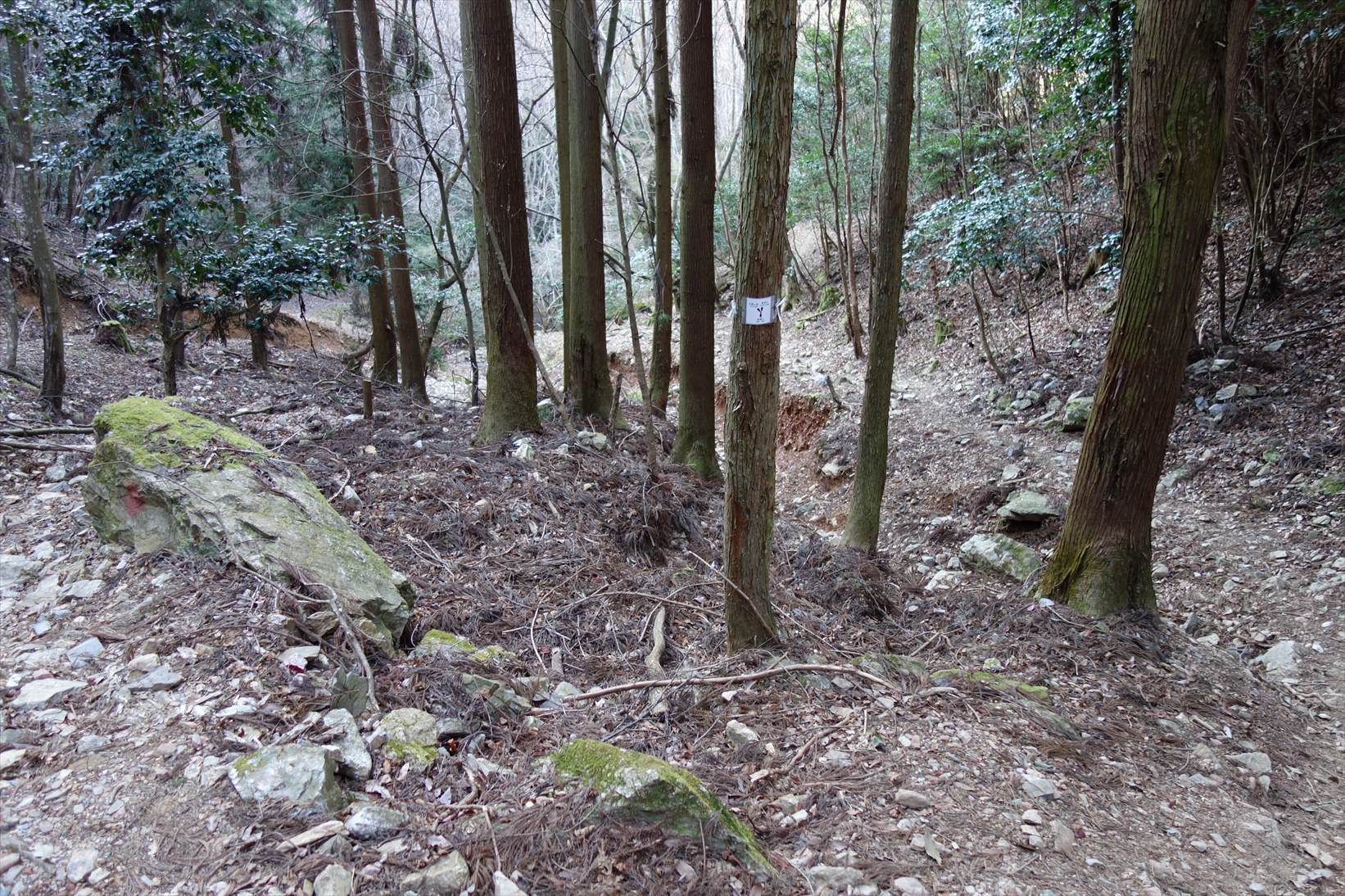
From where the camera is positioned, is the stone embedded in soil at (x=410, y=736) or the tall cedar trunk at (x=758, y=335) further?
the tall cedar trunk at (x=758, y=335)

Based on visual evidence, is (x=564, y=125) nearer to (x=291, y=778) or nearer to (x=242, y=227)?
(x=242, y=227)

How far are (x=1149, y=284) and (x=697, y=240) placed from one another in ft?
13.1

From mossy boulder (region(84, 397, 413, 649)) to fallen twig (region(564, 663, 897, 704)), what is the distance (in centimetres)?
100

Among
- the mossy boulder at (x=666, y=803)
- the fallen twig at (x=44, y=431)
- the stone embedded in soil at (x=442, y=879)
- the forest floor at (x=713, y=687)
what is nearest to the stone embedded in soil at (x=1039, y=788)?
the forest floor at (x=713, y=687)

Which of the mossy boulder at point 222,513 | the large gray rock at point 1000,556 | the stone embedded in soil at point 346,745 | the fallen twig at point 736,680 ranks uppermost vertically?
the mossy boulder at point 222,513

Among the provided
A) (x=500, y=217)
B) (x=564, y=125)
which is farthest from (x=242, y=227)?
(x=564, y=125)

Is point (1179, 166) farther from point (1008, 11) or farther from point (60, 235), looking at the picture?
point (60, 235)

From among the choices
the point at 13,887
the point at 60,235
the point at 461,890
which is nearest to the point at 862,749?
the point at 461,890

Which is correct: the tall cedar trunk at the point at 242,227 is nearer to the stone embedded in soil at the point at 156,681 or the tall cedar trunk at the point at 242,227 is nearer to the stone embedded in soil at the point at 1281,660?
the stone embedded in soil at the point at 156,681

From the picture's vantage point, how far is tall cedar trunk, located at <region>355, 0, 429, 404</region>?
8.65 m

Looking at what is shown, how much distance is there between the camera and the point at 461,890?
6.69 ft

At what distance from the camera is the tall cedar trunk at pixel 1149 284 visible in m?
4.18

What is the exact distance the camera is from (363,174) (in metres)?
9.31

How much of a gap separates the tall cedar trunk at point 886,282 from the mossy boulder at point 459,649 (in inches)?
143
